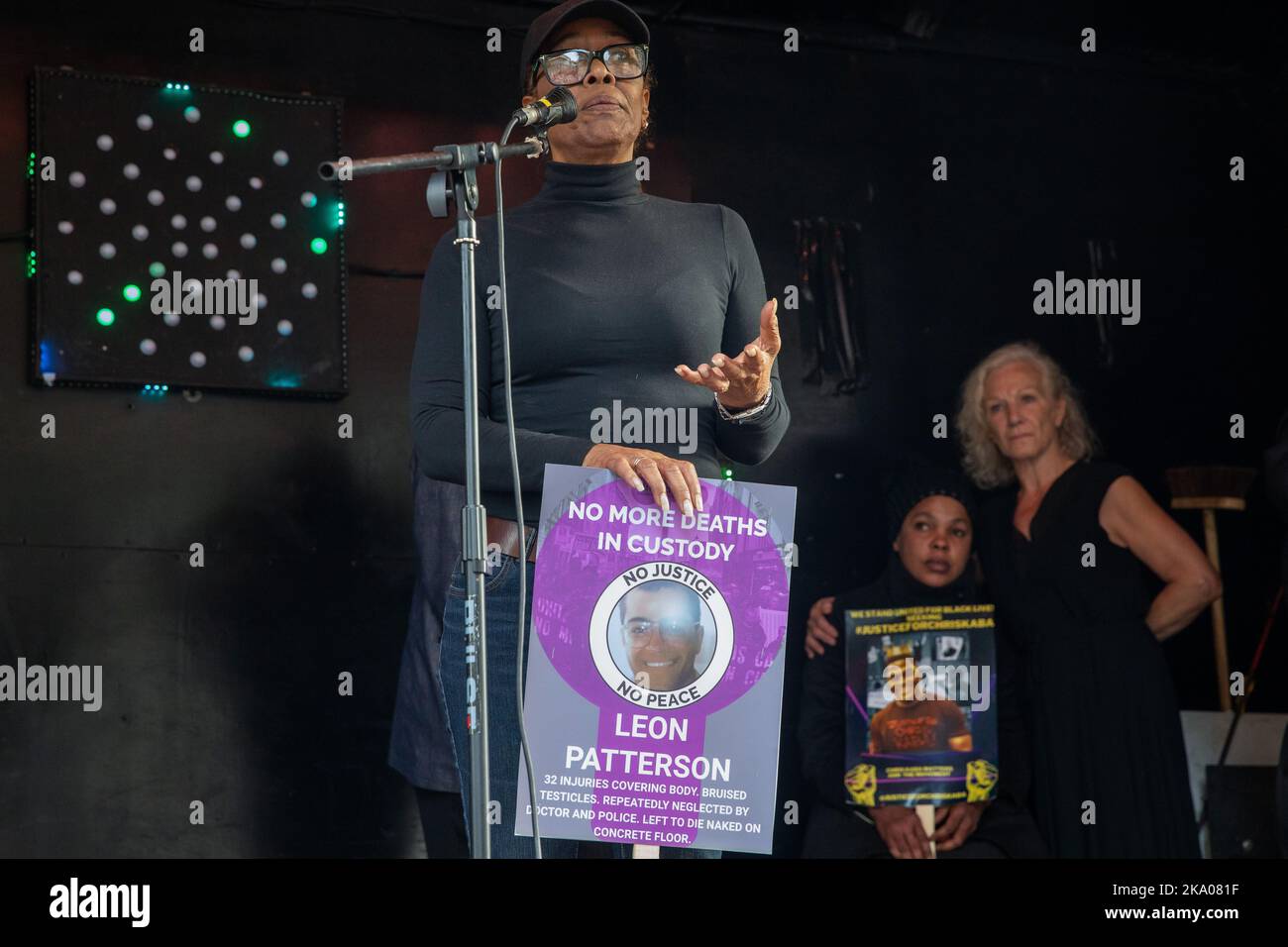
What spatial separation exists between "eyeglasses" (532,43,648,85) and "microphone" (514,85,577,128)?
0.24ft

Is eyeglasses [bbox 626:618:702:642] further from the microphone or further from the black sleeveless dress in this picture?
the black sleeveless dress

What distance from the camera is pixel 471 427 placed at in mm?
2311

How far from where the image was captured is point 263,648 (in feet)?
15.5

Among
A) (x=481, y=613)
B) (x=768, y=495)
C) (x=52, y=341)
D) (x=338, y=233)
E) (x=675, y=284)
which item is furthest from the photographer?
(x=338, y=233)

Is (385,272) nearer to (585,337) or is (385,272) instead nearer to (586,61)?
(586,61)

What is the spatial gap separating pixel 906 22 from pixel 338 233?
6.34 ft

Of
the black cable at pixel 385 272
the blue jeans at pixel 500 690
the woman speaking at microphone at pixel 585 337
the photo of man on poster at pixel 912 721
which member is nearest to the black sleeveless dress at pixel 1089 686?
the photo of man on poster at pixel 912 721

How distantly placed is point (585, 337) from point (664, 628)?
1.48ft

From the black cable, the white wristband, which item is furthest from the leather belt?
the black cable

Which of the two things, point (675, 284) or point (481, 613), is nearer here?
point (481, 613)

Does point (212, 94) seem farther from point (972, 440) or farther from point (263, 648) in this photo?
point (972, 440)

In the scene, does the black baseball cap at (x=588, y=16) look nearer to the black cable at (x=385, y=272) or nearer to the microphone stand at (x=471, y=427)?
the microphone stand at (x=471, y=427)
